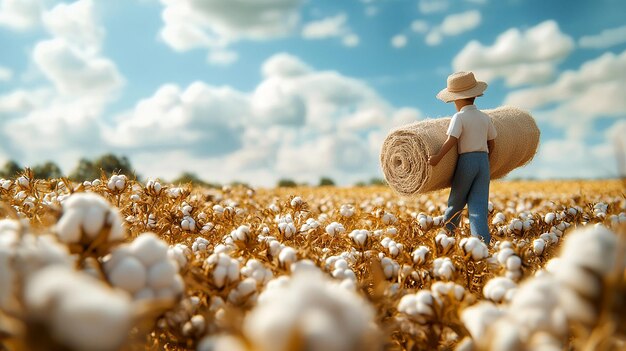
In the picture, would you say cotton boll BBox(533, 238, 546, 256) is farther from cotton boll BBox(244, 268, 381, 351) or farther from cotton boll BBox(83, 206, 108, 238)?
cotton boll BBox(83, 206, 108, 238)

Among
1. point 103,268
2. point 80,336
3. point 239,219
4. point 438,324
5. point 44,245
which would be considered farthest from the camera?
point 239,219

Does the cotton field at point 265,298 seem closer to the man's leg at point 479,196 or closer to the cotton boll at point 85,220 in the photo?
the cotton boll at point 85,220

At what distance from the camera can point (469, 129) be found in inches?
281

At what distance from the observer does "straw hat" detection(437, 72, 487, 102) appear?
24.0ft

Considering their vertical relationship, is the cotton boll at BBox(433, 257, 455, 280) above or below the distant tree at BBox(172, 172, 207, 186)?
below

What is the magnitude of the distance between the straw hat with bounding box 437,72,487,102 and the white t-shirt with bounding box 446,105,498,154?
0.68ft

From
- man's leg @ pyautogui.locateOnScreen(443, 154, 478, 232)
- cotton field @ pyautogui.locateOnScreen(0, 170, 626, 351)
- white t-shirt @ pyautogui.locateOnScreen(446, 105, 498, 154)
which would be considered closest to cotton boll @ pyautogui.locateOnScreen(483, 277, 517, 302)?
cotton field @ pyautogui.locateOnScreen(0, 170, 626, 351)

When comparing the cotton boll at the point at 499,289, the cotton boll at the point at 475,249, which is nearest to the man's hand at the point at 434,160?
the cotton boll at the point at 475,249

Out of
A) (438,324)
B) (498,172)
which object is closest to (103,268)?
(438,324)

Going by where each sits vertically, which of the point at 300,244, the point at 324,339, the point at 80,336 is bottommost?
the point at 324,339

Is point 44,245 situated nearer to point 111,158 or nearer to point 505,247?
point 505,247

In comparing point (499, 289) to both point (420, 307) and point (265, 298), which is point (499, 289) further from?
point (265, 298)

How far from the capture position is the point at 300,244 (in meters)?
5.05

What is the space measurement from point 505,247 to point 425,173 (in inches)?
157
